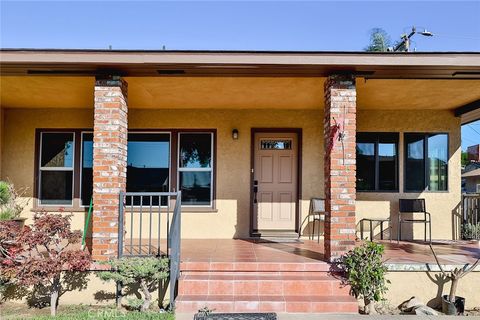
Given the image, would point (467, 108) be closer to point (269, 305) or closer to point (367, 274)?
point (367, 274)

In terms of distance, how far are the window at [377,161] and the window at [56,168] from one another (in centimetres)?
578

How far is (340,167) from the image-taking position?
5.14 meters

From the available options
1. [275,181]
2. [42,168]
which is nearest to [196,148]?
[275,181]

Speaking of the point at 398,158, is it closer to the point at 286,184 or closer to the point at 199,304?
the point at 286,184

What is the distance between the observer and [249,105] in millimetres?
7449

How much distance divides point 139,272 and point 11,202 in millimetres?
4221

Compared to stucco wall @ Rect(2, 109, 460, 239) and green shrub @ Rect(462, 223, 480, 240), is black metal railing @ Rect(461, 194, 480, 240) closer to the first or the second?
green shrub @ Rect(462, 223, 480, 240)

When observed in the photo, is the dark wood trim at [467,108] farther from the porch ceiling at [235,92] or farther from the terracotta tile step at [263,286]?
the terracotta tile step at [263,286]

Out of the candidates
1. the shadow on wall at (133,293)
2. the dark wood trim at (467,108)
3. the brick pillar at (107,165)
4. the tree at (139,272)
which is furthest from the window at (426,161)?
the brick pillar at (107,165)

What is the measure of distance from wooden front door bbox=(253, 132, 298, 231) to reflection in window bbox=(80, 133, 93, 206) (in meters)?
3.27

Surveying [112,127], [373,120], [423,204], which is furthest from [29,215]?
[423,204]

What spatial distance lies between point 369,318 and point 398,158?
434 centimetres

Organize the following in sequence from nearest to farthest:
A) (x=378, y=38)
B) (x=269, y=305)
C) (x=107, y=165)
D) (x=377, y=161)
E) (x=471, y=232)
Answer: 1. (x=269, y=305)
2. (x=107, y=165)
3. (x=471, y=232)
4. (x=377, y=161)
5. (x=378, y=38)

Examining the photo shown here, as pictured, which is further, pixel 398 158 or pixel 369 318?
pixel 398 158
